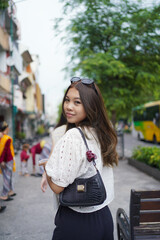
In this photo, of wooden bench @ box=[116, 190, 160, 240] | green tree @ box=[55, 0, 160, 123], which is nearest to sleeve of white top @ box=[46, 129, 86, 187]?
wooden bench @ box=[116, 190, 160, 240]

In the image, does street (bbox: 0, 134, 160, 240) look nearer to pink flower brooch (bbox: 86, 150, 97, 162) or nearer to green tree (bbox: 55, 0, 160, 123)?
pink flower brooch (bbox: 86, 150, 97, 162)

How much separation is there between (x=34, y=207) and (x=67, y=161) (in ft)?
13.9

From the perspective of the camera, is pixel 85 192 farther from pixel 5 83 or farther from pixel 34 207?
pixel 5 83

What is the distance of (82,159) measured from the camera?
152 cm

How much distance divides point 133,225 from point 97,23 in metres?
10.2

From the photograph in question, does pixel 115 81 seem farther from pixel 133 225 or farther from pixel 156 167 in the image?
pixel 133 225

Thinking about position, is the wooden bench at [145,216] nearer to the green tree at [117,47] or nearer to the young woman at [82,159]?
the young woman at [82,159]

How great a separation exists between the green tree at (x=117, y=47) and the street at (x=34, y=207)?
14.3 ft

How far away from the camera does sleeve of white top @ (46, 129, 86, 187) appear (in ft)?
4.91

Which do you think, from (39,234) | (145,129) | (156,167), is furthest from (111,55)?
(145,129)

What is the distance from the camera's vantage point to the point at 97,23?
11508 millimetres

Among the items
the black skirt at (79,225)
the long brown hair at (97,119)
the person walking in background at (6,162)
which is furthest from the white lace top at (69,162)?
the person walking in background at (6,162)

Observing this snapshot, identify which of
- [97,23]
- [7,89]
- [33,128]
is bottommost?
[33,128]

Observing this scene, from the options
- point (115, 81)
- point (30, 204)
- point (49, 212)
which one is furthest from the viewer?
point (115, 81)
